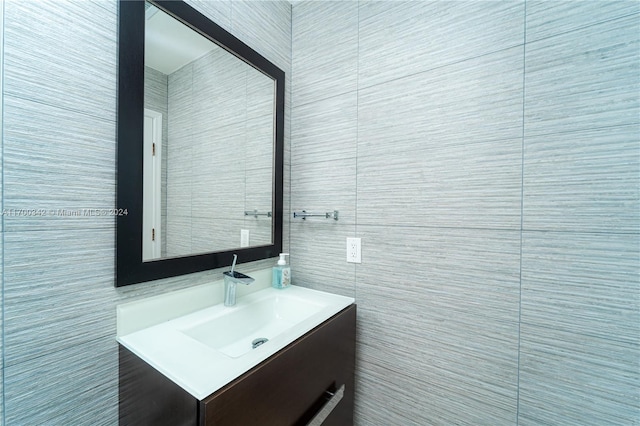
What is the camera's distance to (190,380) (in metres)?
0.56

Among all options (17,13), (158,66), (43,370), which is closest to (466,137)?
(158,66)

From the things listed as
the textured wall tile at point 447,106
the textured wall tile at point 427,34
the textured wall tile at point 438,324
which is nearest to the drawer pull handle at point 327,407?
the textured wall tile at point 438,324

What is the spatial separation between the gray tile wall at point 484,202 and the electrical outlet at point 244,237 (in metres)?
0.35

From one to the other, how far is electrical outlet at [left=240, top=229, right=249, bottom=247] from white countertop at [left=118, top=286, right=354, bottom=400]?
0.99 ft

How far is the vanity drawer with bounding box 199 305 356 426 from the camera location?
0.57 meters

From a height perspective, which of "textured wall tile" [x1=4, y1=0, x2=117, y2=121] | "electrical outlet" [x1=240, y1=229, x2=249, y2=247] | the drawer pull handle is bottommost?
the drawer pull handle

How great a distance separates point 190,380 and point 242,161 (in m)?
0.88

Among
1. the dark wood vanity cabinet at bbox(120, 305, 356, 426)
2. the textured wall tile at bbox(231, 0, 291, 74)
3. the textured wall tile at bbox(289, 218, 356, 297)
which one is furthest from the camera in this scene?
the textured wall tile at bbox(289, 218, 356, 297)

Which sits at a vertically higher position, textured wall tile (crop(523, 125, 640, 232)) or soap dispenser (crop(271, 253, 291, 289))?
textured wall tile (crop(523, 125, 640, 232))

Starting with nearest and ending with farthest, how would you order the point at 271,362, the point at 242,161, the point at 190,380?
1. the point at 190,380
2. the point at 271,362
3. the point at 242,161

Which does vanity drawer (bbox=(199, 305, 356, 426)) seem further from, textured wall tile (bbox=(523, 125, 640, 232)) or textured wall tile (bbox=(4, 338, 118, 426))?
textured wall tile (bbox=(523, 125, 640, 232))

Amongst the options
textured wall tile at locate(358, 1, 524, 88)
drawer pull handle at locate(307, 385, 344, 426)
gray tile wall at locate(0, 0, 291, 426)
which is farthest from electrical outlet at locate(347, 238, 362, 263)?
gray tile wall at locate(0, 0, 291, 426)

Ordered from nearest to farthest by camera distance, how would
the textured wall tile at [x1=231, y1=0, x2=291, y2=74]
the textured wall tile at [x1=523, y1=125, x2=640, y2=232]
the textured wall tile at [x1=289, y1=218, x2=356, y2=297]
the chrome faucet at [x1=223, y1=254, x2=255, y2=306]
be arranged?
the textured wall tile at [x1=523, y1=125, x2=640, y2=232] → the chrome faucet at [x1=223, y1=254, x2=255, y2=306] → the textured wall tile at [x1=231, y1=0, x2=291, y2=74] → the textured wall tile at [x1=289, y1=218, x2=356, y2=297]

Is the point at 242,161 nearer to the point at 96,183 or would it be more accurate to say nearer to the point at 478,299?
the point at 96,183
